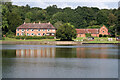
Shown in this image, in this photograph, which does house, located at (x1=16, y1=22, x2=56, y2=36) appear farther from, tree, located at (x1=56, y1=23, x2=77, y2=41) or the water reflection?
the water reflection

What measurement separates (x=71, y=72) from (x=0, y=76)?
21.6 ft

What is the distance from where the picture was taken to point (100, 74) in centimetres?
2428

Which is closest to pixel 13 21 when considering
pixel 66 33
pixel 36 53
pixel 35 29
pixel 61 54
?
pixel 35 29

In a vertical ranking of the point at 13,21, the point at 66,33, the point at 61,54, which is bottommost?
the point at 61,54

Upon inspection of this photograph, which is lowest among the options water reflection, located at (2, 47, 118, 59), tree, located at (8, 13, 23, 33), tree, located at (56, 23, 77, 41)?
water reflection, located at (2, 47, 118, 59)

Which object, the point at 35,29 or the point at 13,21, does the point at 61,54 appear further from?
the point at 13,21

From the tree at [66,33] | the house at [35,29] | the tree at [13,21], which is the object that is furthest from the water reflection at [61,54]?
the tree at [13,21]

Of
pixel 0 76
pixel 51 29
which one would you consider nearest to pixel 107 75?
pixel 0 76

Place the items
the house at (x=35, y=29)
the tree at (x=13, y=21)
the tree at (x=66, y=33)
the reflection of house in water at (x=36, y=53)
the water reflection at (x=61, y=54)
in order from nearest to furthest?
the water reflection at (x=61, y=54)
the reflection of house in water at (x=36, y=53)
the tree at (x=66, y=33)
the tree at (x=13, y=21)
the house at (x=35, y=29)

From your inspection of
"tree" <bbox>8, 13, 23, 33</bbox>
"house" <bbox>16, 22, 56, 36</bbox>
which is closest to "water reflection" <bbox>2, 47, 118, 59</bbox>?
"house" <bbox>16, 22, 56, 36</bbox>

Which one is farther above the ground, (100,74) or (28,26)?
(28,26)

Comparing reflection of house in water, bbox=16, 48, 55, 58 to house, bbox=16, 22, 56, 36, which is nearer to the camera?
reflection of house in water, bbox=16, 48, 55, 58

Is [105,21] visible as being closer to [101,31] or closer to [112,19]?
[112,19]

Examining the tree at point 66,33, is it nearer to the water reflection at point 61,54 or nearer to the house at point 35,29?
the house at point 35,29
